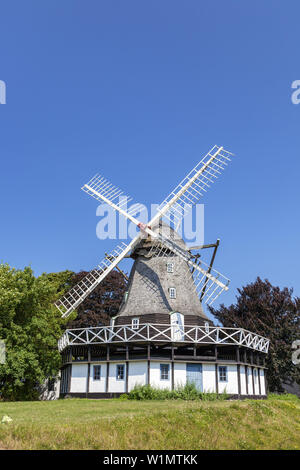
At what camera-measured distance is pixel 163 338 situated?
96.6 ft

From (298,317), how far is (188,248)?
1331 centimetres

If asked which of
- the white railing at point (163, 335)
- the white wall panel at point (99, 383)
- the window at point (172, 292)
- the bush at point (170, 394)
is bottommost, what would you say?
the bush at point (170, 394)

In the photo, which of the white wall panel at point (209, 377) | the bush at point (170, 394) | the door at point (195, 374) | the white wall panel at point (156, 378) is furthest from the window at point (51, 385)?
the white wall panel at point (209, 377)

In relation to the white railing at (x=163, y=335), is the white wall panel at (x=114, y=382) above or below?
below

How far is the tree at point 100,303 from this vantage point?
42000 millimetres

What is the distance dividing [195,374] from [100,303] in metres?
18.4

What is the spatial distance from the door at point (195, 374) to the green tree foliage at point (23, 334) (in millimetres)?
10283

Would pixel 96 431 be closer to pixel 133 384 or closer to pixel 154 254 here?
pixel 133 384

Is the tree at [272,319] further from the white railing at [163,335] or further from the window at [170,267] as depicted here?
the window at [170,267]

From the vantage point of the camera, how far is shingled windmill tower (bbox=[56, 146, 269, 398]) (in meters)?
28.7

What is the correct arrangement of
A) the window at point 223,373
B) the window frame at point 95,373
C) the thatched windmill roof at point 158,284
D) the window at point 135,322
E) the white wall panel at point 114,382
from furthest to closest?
the thatched windmill roof at point 158,284 → the window at point 135,322 → the window frame at point 95,373 → the window at point 223,373 → the white wall panel at point 114,382

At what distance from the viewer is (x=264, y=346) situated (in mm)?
33531

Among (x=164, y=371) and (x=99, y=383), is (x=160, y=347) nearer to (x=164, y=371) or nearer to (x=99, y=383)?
(x=164, y=371)
